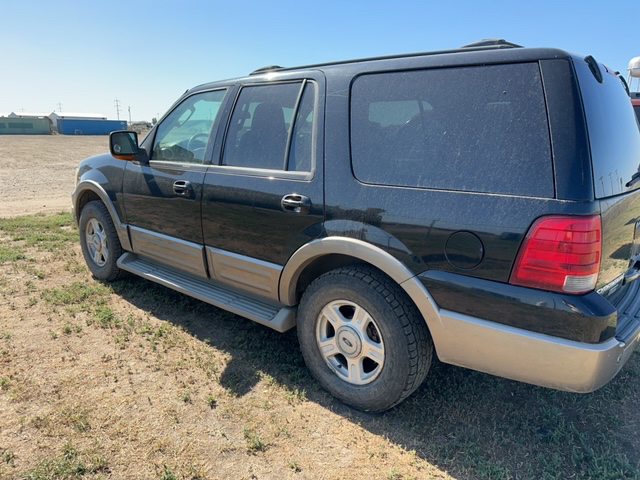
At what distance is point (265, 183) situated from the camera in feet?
9.57

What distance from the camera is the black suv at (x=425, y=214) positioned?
76.0 inches

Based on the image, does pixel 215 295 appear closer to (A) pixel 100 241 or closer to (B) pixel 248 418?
(B) pixel 248 418

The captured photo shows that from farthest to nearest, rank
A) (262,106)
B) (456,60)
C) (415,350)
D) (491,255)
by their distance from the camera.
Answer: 1. (262,106)
2. (415,350)
3. (456,60)
4. (491,255)

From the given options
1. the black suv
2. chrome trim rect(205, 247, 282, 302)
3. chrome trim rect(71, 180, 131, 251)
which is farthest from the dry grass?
chrome trim rect(71, 180, 131, 251)

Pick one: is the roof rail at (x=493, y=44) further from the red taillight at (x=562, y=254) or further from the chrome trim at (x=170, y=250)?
the chrome trim at (x=170, y=250)

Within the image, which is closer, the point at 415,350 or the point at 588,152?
the point at 588,152

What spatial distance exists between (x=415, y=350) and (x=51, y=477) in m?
1.93

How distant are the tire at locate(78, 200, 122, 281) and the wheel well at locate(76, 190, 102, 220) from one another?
116 mm

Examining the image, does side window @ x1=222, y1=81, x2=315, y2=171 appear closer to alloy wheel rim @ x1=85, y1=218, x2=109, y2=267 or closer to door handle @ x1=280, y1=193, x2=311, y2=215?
door handle @ x1=280, y1=193, x2=311, y2=215

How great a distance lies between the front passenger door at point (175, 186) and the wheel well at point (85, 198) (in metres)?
0.86

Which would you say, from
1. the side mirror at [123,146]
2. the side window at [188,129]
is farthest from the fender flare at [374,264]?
the side mirror at [123,146]

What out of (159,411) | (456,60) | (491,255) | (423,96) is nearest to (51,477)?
(159,411)

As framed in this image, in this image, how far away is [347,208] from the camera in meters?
2.51

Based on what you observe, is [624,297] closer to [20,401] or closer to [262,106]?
[262,106]
